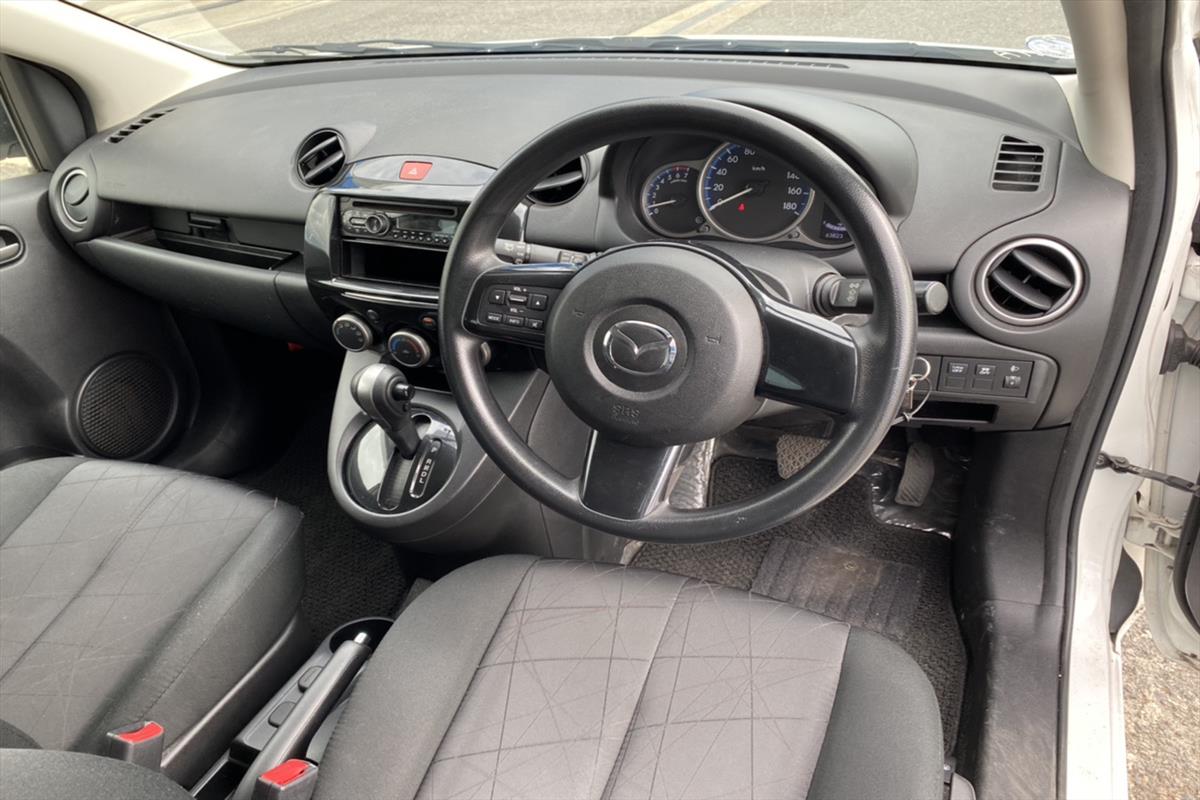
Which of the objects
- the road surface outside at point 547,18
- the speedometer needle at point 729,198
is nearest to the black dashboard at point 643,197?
the speedometer needle at point 729,198

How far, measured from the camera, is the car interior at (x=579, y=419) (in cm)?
98

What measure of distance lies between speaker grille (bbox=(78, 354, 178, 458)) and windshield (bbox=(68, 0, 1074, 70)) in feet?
2.38

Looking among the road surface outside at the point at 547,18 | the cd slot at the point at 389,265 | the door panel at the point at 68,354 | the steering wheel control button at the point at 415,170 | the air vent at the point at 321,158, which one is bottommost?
the door panel at the point at 68,354

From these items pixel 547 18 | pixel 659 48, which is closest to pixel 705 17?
pixel 547 18

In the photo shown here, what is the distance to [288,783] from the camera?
0.96 metres

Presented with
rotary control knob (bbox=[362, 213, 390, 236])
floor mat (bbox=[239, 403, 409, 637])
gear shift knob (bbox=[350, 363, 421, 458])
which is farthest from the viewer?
floor mat (bbox=[239, 403, 409, 637])

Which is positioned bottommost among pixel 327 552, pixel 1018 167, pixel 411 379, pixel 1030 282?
pixel 327 552

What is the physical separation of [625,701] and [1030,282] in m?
0.75

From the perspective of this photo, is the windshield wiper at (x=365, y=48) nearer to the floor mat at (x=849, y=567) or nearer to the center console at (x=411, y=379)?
the center console at (x=411, y=379)

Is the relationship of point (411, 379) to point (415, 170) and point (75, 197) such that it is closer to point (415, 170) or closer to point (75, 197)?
point (415, 170)

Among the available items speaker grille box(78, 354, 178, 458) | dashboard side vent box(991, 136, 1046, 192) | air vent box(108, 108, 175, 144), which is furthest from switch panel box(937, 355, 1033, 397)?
speaker grille box(78, 354, 178, 458)

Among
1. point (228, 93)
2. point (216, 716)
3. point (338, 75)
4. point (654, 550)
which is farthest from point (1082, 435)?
point (228, 93)

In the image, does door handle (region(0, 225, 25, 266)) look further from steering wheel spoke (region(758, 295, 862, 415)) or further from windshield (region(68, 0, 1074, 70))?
steering wheel spoke (region(758, 295, 862, 415))

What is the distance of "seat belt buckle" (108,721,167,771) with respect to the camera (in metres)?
0.98
